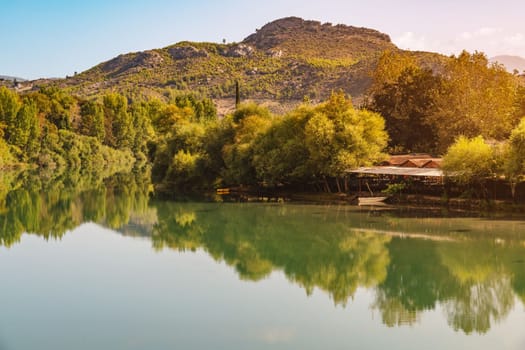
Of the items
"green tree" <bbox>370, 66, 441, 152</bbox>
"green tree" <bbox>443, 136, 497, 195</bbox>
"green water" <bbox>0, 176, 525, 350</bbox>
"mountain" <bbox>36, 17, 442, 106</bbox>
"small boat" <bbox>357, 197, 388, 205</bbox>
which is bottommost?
"green water" <bbox>0, 176, 525, 350</bbox>

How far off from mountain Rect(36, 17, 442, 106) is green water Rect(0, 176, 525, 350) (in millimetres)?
95489

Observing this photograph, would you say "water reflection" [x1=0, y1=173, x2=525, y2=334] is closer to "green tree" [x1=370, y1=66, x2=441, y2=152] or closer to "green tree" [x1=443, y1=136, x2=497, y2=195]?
"green tree" [x1=443, y1=136, x2=497, y2=195]

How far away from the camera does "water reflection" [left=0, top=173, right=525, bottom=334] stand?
62.9ft

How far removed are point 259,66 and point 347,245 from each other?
146 metres

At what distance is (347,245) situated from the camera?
27172 mm

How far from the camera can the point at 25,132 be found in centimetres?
7938

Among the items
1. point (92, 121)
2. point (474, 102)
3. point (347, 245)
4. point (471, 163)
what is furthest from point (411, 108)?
point (92, 121)

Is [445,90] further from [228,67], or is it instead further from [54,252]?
[228,67]

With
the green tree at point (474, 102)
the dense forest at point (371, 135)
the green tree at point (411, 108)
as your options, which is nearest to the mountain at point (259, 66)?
the green tree at point (411, 108)

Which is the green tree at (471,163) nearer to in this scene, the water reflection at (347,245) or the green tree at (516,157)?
the green tree at (516,157)

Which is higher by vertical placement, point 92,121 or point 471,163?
point 92,121

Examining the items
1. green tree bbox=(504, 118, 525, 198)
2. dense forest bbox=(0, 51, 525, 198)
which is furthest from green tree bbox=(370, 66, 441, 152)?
A: green tree bbox=(504, 118, 525, 198)

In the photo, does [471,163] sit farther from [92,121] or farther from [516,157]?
[92,121]

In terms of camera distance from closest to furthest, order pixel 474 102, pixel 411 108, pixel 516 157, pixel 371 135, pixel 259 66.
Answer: pixel 516 157 < pixel 371 135 < pixel 474 102 < pixel 411 108 < pixel 259 66
